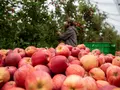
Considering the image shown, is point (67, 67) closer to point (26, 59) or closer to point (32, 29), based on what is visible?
point (26, 59)

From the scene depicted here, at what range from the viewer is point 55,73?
2016 mm

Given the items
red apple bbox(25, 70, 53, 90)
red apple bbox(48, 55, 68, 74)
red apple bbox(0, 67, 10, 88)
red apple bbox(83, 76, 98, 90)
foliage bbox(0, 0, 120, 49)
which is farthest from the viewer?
foliage bbox(0, 0, 120, 49)

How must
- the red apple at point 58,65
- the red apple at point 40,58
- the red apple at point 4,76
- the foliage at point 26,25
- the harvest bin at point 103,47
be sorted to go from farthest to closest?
1. the harvest bin at point 103,47
2. the foliage at point 26,25
3. the red apple at point 40,58
4. the red apple at point 58,65
5. the red apple at point 4,76

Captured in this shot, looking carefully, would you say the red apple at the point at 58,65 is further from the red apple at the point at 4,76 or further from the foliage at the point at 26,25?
the foliage at the point at 26,25

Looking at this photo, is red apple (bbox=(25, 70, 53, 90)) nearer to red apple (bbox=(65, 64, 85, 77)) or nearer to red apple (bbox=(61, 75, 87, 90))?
red apple (bbox=(61, 75, 87, 90))

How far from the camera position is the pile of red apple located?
1642 millimetres

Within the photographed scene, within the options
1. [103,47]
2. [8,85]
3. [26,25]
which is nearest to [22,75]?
[8,85]

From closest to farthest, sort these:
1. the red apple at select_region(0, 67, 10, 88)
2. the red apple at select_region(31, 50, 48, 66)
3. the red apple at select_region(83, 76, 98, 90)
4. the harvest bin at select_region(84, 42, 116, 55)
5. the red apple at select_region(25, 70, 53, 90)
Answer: the red apple at select_region(25, 70, 53, 90) → the red apple at select_region(83, 76, 98, 90) → the red apple at select_region(0, 67, 10, 88) → the red apple at select_region(31, 50, 48, 66) → the harvest bin at select_region(84, 42, 116, 55)

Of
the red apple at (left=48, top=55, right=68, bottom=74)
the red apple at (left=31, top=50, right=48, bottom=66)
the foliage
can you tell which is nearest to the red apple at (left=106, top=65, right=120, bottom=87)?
the red apple at (left=48, top=55, right=68, bottom=74)

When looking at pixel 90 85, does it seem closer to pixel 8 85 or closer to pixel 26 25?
pixel 8 85

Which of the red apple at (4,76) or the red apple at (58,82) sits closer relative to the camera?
the red apple at (58,82)

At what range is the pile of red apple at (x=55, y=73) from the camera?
5.39ft

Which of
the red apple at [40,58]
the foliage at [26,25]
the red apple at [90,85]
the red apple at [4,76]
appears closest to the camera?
the red apple at [90,85]

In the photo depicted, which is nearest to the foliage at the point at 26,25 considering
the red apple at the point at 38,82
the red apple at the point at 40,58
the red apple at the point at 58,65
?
the red apple at the point at 40,58
